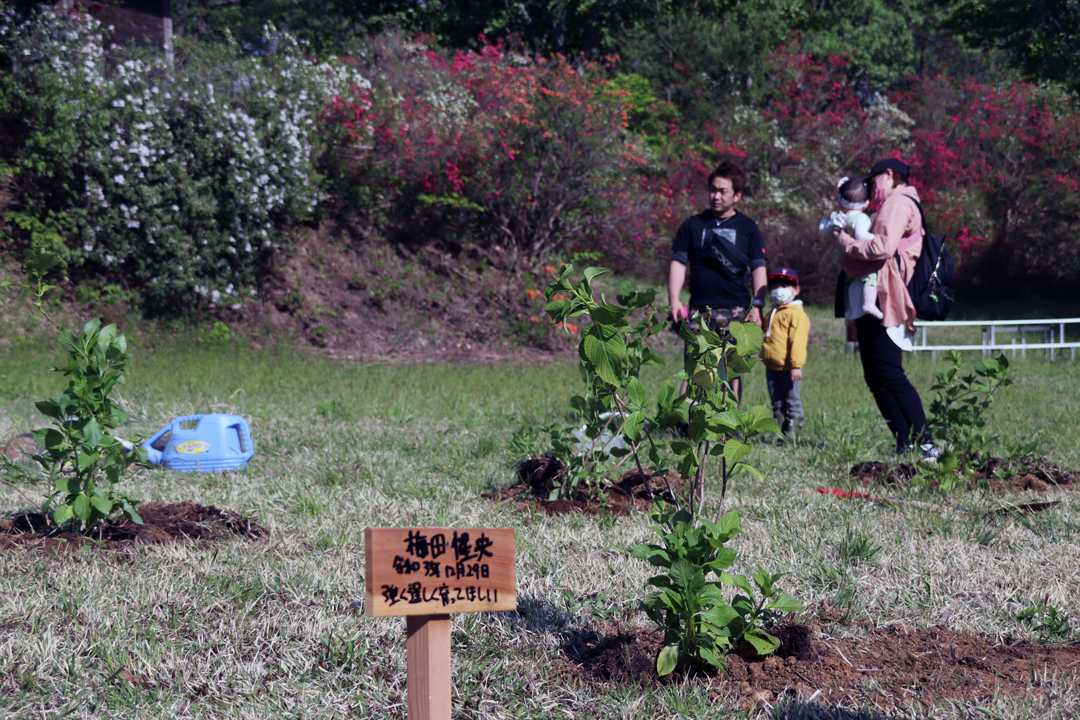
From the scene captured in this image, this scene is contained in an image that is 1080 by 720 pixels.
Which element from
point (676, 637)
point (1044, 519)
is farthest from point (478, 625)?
point (1044, 519)

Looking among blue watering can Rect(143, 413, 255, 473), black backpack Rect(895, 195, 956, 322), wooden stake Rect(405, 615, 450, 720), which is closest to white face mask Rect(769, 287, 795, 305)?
black backpack Rect(895, 195, 956, 322)

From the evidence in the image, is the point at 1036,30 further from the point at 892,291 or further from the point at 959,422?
the point at 959,422

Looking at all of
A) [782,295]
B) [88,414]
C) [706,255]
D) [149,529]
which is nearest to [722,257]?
[706,255]

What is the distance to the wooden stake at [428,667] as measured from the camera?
5.33ft

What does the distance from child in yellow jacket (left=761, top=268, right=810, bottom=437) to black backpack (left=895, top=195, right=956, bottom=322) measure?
1.08 metres

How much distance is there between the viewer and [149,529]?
10.2 ft

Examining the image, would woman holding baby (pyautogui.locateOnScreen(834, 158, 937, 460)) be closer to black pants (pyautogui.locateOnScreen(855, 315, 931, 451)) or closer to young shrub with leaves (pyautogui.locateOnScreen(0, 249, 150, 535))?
black pants (pyautogui.locateOnScreen(855, 315, 931, 451))

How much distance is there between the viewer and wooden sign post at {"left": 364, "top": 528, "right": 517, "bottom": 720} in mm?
1612

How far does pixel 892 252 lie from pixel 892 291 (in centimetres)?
21

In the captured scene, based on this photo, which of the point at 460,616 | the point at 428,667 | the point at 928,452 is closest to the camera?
the point at 428,667

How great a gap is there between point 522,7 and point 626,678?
19273 mm

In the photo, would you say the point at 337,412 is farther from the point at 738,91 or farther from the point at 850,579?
the point at 738,91

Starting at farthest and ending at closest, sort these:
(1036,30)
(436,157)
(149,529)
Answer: (1036,30) < (436,157) < (149,529)

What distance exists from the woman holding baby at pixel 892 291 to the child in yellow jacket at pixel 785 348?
3.20 ft
